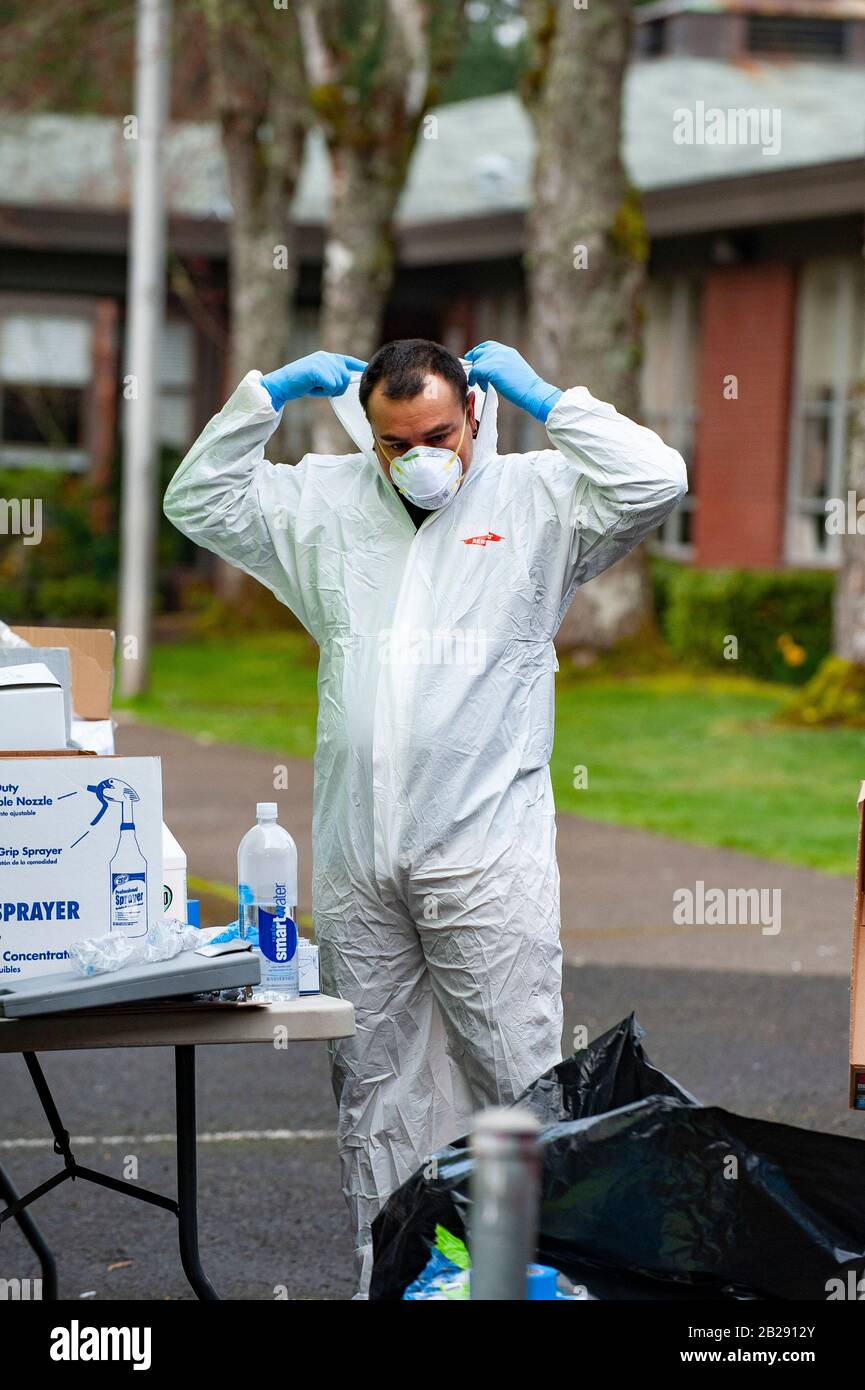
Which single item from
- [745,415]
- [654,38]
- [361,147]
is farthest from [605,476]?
[654,38]

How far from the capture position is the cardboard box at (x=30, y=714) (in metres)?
3.46

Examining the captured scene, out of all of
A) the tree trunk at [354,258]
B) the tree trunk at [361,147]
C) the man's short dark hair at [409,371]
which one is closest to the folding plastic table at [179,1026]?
the man's short dark hair at [409,371]

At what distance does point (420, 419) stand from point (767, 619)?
43.0 feet

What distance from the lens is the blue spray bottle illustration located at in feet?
10.9

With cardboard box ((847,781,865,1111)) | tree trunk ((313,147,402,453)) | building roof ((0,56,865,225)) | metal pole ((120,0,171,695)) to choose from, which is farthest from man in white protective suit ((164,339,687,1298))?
building roof ((0,56,865,225))

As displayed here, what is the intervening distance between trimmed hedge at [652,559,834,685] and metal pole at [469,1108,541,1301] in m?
14.4

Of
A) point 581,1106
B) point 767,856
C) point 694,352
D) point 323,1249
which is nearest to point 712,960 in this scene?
point 767,856

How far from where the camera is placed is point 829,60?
2697cm

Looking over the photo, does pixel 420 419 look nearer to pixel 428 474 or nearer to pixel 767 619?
pixel 428 474

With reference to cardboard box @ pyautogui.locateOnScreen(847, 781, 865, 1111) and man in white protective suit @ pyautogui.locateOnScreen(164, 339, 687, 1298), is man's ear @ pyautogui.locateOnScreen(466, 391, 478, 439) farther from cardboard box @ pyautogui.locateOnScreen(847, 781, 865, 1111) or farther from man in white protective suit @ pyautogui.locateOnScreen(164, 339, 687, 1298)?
cardboard box @ pyautogui.locateOnScreen(847, 781, 865, 1111)

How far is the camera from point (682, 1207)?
3.12 metres

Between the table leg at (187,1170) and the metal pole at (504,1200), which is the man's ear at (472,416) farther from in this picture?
the metal pole at (504,1200)
